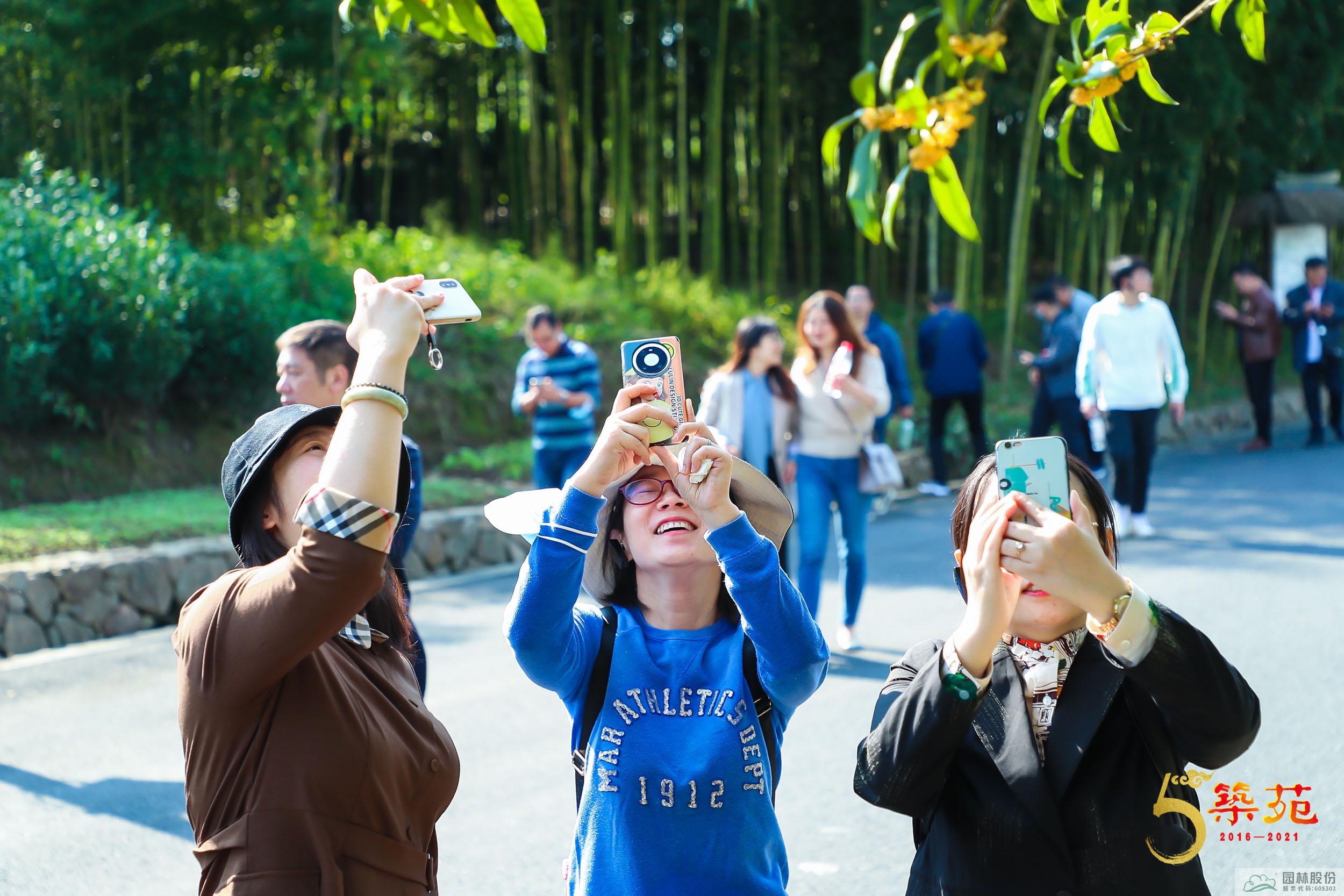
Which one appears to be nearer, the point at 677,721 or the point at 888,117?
the point at 888,117

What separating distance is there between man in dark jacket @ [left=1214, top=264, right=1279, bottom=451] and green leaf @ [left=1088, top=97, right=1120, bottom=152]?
12688mm

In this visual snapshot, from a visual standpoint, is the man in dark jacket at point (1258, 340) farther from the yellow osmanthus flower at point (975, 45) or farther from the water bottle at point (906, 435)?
the yellow osmanthus flower at point (975, 45)

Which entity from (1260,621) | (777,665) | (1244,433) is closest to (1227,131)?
(1244,433)

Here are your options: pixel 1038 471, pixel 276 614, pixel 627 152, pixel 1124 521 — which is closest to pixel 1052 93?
pixel 1038 471

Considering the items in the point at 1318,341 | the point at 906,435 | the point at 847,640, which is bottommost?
the point at 847,640

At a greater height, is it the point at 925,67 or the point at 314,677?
the point at 925,67

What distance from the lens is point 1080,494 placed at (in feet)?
6.59

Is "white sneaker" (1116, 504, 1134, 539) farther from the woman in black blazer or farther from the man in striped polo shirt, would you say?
the woman in black blazer

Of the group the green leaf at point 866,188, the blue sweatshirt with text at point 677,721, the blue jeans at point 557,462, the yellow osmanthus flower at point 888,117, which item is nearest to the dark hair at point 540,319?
the blue jeans at point 557,462

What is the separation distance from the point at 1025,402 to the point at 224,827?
15.0 m

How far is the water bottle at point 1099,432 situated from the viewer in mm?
9016

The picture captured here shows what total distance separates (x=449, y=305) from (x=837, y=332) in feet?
15.0

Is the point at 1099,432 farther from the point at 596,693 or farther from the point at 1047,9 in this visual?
the point at 1047,9

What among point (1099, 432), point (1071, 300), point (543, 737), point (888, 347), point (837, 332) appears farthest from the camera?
point (1071, 300)
